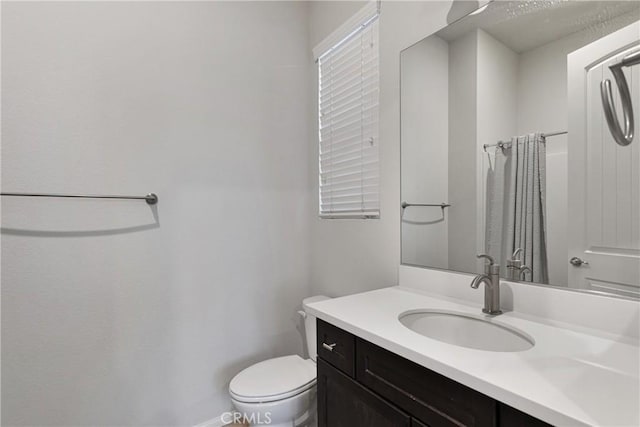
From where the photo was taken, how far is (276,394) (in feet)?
4.49

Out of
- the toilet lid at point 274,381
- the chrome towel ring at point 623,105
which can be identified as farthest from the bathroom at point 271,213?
the chrome towel ring at point 623,105

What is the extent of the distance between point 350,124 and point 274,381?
4.62 feet

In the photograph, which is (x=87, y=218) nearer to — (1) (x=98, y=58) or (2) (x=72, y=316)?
(2) (x=72, y=316)

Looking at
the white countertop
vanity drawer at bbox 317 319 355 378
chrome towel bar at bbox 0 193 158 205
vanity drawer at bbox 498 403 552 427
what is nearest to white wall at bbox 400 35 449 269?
the white countertop

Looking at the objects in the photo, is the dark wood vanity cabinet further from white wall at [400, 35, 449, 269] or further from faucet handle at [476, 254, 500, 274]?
white wall at [400, 35, 449, 269]

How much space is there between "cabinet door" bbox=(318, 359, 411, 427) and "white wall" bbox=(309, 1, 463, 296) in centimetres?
56

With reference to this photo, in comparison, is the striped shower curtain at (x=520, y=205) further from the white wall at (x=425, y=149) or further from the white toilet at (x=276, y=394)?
the white toilet at (x=276, y=394)

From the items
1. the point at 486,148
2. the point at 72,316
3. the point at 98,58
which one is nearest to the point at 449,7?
the point at 486,148

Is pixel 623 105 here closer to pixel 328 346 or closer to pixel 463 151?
pixel 463 151

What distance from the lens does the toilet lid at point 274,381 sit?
1365 millimetres

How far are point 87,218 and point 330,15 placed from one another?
69.1 inches

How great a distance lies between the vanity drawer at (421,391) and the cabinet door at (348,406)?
0.10ft

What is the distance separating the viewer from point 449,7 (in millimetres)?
1216

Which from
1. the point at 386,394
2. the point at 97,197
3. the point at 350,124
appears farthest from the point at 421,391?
the point at 97,197
